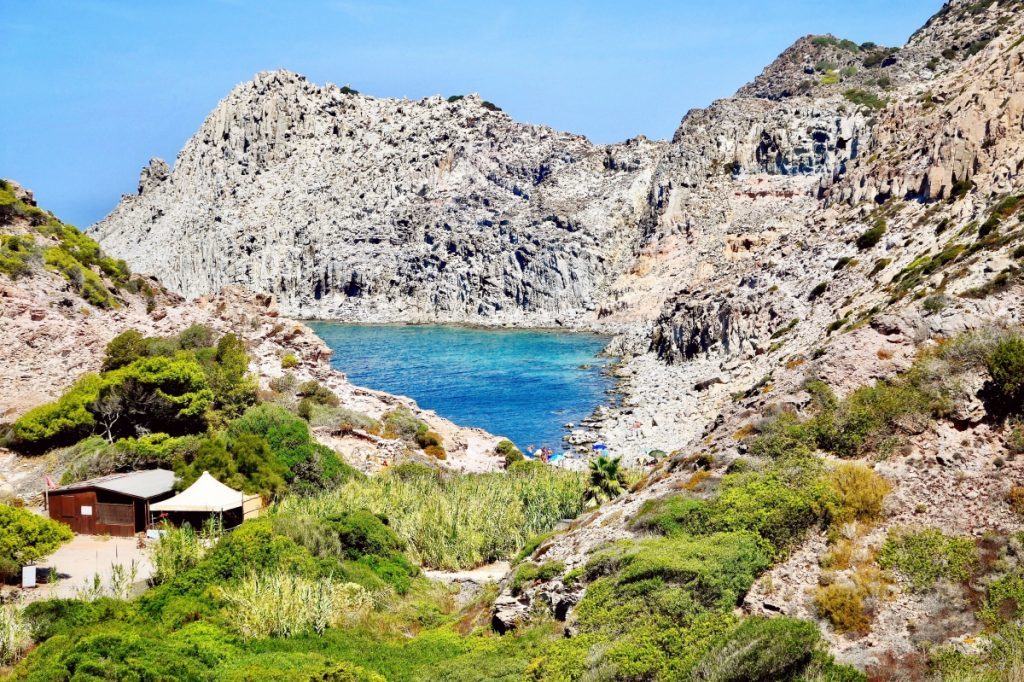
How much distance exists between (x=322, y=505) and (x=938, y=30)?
150m

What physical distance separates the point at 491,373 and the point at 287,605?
75354 millimetres

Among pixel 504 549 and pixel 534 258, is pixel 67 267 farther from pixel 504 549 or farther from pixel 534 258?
pixel 534 258

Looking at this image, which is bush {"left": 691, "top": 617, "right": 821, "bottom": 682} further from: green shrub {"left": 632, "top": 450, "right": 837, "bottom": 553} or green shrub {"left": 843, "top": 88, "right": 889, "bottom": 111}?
green shrub {"left": 843, "top": 88, "right": 889, "bottom": 111}

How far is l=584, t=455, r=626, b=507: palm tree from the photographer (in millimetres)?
29531

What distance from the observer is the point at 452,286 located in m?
159

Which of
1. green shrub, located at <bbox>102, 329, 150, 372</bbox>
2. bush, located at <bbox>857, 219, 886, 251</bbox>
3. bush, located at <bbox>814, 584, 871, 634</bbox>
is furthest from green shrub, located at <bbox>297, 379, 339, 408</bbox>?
bush, located at <bbox>857, 219, 886, 251</bbox>

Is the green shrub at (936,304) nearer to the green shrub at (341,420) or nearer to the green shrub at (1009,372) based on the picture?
the green shrub at (1009,372)

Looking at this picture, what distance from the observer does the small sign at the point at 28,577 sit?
21.0m

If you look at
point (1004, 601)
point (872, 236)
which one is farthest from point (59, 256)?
point (872, 236)

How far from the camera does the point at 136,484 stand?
28.5m

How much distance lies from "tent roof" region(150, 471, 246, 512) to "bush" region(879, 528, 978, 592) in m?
20.7

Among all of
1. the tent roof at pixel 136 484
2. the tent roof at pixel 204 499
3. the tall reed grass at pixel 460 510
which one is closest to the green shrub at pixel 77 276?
the tent roof at pixel 136 484

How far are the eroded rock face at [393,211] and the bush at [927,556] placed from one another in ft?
426

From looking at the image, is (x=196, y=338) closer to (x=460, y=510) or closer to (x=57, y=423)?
(x=57, y=423)
